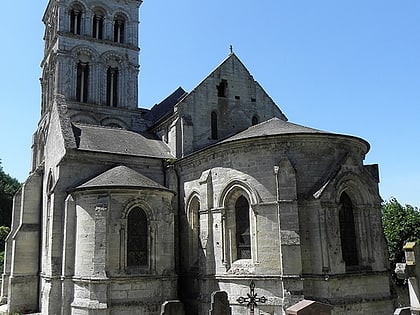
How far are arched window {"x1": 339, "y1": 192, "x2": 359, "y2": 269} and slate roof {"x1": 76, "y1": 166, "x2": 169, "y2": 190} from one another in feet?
25.9

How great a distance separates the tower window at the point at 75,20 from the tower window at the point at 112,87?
4024mm

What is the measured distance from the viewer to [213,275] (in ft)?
59.2

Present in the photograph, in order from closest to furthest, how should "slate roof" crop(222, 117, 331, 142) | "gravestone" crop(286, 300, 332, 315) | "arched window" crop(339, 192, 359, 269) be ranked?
"gravestone" crop(286, 300, 332, 315) → "arched window" crop(339, 192, 359, 269) → "slate roof" crop(222, 117, 331, 142)

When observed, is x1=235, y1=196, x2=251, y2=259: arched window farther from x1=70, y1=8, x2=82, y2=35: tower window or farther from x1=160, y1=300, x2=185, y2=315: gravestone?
x1=70, y1=8, x2=82, y2=35: tower window

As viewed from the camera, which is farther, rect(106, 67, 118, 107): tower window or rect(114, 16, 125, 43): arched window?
rect(114, 16, 125, 43): arched window

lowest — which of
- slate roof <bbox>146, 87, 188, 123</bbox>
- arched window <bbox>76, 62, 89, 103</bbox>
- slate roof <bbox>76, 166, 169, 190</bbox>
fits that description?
slate roof <bbox>76, 166, 169, 190</bbox>

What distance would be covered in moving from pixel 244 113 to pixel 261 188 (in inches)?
318

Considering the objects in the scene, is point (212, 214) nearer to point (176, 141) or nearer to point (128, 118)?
point (176, 141)

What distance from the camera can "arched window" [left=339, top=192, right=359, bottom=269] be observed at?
1684 cm

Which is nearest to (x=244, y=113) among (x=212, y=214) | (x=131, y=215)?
(x=212, y=214)

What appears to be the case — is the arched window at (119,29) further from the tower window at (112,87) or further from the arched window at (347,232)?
the arched window at (347,232)

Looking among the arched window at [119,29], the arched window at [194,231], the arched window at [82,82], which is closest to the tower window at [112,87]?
the arched window at [82,82]

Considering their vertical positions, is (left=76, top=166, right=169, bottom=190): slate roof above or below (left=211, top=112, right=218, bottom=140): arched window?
below

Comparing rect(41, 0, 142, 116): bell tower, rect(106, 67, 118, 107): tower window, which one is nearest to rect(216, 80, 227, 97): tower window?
rect(41, 0, 142, 116): bell tower
